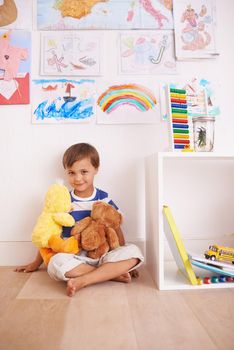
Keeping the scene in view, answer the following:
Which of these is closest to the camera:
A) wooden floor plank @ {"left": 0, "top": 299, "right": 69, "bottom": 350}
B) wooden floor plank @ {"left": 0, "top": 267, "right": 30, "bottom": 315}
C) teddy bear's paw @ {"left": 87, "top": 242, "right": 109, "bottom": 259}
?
wooden floor plank @ {"left": 0, "top": 299, "right": 69, "bottom": 350}

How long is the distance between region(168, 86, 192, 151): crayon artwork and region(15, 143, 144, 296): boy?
33cm

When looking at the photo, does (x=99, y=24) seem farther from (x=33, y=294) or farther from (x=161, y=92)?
(x=33, y=294)

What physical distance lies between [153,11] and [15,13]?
0.60m

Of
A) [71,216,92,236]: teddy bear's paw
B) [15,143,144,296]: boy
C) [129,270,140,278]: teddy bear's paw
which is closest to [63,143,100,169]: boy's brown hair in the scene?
[15,143,144,296]: boy

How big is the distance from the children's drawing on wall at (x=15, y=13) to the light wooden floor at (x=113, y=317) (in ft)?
3.48

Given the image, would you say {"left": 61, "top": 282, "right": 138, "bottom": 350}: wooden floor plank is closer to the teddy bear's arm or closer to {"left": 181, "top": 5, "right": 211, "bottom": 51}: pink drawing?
the teddy bear's arm

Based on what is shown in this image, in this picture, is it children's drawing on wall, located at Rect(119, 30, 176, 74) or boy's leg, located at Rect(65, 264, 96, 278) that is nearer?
boy's leg, located at Rect(65, 264, 96, 278)

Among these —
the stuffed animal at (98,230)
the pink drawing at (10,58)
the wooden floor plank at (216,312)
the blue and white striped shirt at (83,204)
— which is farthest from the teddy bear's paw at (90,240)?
the pink drawing at (10,58)

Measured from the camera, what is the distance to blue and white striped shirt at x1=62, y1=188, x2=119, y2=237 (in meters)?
1.38

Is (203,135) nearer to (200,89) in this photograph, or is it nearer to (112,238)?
(200,89)

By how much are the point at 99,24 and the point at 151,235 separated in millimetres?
919

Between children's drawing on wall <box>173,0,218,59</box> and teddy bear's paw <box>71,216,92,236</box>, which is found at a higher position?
children's drawing on wall <box>173,0,218,59</box>

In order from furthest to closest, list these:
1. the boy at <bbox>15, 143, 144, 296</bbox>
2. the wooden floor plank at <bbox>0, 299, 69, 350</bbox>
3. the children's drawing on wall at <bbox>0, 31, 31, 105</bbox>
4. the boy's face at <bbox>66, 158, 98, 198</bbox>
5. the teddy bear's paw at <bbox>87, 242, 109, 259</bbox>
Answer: the children's drawing on wall at <bbox>0, 31, 31, 105</bbox>
the boy's face at <bbox>66, 158, 98, 198</bbox>
the teddy bear's paw at <bbox>87, 242, 109, 259</bbox>
the boy at <bbox>15, 143, 144, 296</bbox>
the wooden floor plank at <bbox>0, 299, 69, 350</bbox>

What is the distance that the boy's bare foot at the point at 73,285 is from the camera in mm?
1077
